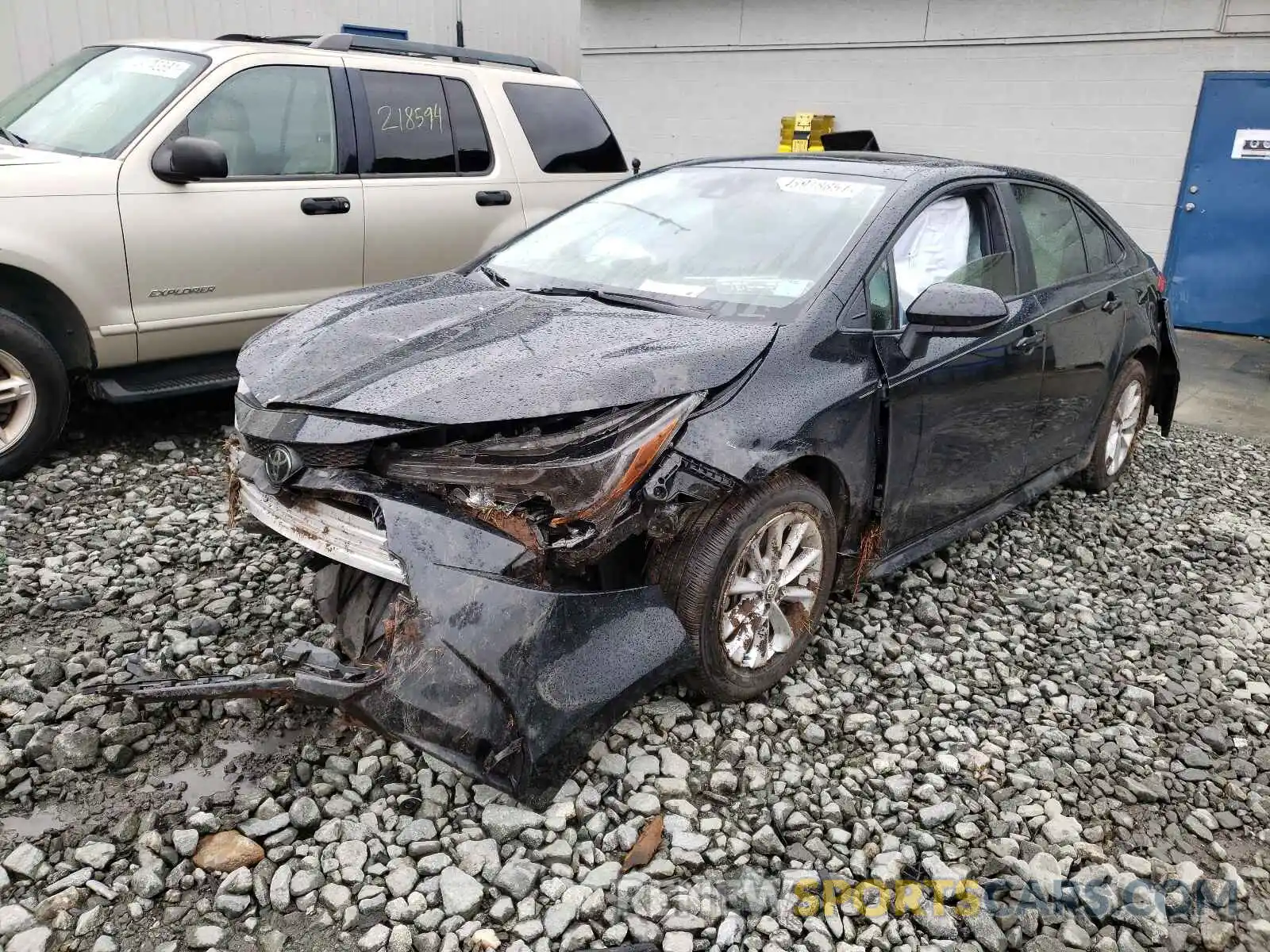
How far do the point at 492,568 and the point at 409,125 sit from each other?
4.05 m

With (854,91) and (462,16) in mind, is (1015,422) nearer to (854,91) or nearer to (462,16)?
(854,91)

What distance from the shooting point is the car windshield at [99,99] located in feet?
15.7

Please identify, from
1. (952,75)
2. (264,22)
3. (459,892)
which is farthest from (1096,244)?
(264,22)

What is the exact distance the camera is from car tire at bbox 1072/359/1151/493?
16.5 feet

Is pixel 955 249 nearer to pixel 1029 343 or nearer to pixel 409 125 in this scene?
pixel 1029 343

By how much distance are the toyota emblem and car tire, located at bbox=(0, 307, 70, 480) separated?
2394 millimetres

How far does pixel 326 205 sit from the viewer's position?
5.25m

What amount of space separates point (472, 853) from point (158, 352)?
3394 millimetres

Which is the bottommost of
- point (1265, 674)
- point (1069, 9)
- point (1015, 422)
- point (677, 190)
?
point (1265, 674)

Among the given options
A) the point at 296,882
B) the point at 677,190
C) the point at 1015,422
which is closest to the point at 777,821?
the point at 296,882

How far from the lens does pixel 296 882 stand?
2387 mm

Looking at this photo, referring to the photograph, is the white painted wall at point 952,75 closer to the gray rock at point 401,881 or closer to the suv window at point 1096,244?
the suv window at point 1096,244

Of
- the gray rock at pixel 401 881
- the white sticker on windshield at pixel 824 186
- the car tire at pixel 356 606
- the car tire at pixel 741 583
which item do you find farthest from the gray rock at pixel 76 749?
the white sticker on windshield at pixel 824 186

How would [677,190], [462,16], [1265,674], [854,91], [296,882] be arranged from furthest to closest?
[462,16] → [854,91] → [677,190] → [1265,674] → [296,882]
